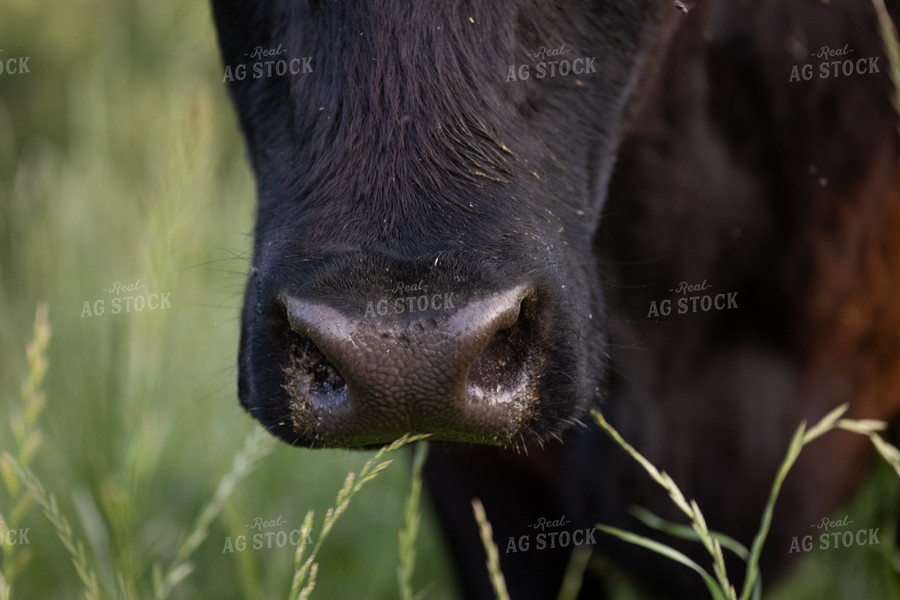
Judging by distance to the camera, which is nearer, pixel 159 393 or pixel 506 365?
pixel 506 365

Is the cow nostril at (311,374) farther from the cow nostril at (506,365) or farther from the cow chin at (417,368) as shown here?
the cow nostril at (506,365)

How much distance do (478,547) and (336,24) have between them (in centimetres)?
152

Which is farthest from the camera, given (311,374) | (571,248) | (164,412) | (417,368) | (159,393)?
(159,393)

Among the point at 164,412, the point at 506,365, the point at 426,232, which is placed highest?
the point at 426,232

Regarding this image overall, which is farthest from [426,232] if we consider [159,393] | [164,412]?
[159,393]

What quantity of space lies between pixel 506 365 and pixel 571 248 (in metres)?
0.37

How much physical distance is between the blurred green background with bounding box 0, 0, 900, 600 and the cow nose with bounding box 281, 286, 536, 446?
1.50 ft

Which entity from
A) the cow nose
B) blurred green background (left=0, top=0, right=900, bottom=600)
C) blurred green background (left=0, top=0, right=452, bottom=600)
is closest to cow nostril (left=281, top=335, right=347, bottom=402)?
the cow nose

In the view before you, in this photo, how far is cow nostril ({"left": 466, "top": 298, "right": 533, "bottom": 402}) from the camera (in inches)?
55.7

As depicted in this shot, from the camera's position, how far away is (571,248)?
1.74m

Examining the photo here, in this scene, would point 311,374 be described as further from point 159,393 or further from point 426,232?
point 159,393

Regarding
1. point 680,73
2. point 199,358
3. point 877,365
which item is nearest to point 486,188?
point 680,73

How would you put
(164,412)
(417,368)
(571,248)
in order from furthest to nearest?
(164,412) → (571,248) → (417,368)

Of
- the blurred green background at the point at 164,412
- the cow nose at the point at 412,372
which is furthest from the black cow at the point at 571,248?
the blurred green background at the point at 164,412
